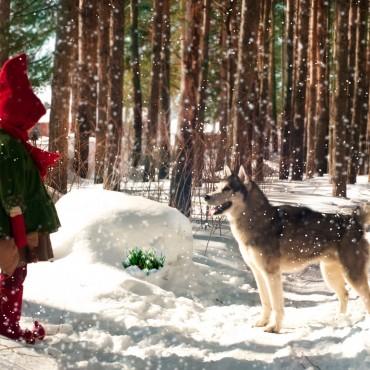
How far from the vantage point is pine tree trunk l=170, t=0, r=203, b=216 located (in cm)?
975

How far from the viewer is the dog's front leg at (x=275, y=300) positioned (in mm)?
5402

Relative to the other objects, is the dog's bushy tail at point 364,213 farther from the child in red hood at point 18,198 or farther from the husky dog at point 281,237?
the child in red hood at point 18,198

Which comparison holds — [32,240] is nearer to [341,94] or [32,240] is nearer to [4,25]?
[341,94]

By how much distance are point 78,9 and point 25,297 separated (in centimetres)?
1020

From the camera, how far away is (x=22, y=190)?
4.49 metres

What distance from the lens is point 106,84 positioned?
18.9 meters

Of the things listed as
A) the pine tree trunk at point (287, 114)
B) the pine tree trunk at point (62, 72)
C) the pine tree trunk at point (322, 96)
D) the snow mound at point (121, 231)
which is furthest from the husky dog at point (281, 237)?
the pine tree trunk at point (322, 96)

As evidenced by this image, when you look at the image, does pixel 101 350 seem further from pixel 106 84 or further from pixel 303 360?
pixel 106 84

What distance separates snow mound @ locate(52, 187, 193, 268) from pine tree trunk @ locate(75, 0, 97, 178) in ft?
23.6

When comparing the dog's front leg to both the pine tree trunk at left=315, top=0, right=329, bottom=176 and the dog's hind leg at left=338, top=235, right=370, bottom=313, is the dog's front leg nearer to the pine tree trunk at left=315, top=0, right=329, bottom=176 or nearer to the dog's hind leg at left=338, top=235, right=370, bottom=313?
the dog's hind leg at left=338, top=235, right=370, bottom=313

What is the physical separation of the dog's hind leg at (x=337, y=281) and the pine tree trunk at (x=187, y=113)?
385 cm

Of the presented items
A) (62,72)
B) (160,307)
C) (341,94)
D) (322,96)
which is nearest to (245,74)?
(341,94)

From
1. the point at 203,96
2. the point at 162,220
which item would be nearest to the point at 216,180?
the point at 203,96

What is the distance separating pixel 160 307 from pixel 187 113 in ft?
15.3
